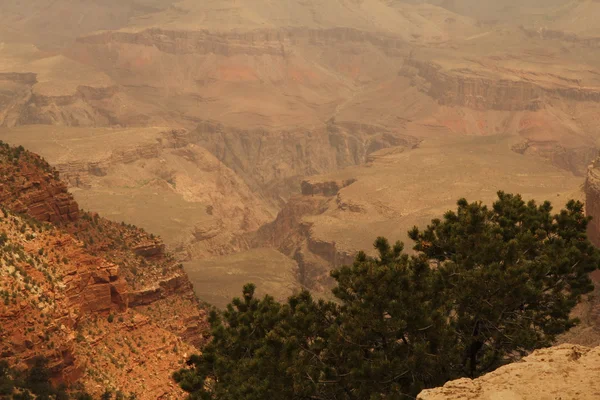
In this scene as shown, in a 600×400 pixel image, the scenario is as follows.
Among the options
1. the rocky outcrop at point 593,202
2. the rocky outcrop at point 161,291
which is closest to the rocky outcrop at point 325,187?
the rocky outcrop at point 593,202

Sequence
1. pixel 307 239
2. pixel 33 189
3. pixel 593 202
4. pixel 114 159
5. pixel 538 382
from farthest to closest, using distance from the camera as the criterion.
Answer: pixel 114 159 < pixel 307 239 < pixel 593 202 < pixel 33 189 < pixel 538 382

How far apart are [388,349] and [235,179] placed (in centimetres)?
14729

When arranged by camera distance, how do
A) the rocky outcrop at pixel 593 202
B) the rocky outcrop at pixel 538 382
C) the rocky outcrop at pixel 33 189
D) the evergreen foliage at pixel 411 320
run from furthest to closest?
the rocky outcrop at pixel 593 202 → the rocky outcrop at pixel 33 189 → the evergreen foliage at pixel 411 320 → the rocky outcrop at pixel 538 382

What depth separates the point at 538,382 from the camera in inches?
888

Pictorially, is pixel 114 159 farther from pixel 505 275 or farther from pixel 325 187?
pixel 505 275

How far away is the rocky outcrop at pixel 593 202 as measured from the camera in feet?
242

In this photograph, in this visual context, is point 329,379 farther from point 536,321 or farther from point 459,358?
point 536,321

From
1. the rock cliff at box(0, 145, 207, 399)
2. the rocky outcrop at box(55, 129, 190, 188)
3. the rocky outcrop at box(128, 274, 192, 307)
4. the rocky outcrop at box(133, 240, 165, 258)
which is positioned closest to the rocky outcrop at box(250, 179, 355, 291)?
the rocky outcrop at box(55, 129, 190, 188)

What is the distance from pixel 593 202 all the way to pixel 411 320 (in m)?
52.4

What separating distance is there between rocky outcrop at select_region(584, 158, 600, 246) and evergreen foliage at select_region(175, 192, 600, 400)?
40.5 meters

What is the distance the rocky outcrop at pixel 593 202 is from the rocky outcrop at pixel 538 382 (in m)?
51.4

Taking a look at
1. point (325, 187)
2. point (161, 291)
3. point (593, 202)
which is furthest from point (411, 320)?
point (325, 187)

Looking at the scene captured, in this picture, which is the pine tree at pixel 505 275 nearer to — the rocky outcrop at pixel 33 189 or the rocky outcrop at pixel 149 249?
the rocky outcrop at pixel 149 249

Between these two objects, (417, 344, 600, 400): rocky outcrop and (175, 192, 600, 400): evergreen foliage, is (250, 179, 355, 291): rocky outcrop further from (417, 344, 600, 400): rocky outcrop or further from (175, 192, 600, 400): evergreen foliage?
(417, 344, 600, 400): rocky outcrop
